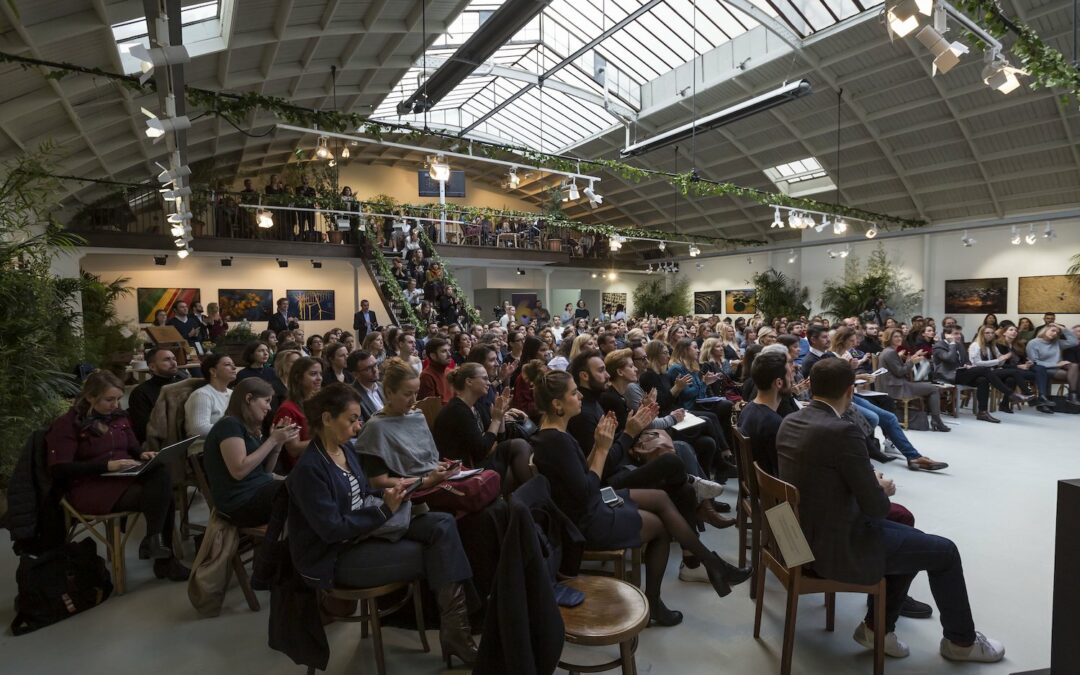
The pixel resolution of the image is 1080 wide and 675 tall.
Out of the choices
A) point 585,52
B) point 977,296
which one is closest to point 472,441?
point 585,52

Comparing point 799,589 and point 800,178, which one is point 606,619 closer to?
point 799,589

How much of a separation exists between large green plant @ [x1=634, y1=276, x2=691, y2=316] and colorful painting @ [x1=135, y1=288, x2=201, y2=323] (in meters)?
16.1

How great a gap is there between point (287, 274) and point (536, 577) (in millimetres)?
16727

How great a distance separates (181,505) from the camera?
370 centimetres

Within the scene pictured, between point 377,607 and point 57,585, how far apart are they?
1.89 m

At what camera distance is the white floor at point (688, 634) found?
2.47 meters

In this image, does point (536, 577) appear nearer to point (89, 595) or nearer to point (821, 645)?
point (821, 645)

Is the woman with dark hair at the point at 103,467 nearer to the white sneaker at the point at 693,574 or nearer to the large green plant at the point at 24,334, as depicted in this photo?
the large green plant at the point at 24,334

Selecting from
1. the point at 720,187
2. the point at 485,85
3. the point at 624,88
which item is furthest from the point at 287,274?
the point at 720,187

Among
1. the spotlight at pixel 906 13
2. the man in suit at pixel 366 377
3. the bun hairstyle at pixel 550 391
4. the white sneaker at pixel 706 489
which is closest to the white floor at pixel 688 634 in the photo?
the white sneaker at pixel 706 489

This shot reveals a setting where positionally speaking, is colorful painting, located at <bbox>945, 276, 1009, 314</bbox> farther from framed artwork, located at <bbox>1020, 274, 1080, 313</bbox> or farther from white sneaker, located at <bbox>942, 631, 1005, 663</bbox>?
white sneaker, located at <bbox>942, 631, 1005, 663</bbox>

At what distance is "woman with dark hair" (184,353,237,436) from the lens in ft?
11.7

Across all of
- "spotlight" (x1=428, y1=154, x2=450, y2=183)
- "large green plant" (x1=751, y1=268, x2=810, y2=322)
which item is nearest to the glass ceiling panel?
"spotlight" (x1=428, y1=154, x2=450, y2=183)

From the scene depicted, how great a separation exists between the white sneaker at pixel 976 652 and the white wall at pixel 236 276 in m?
15.5
